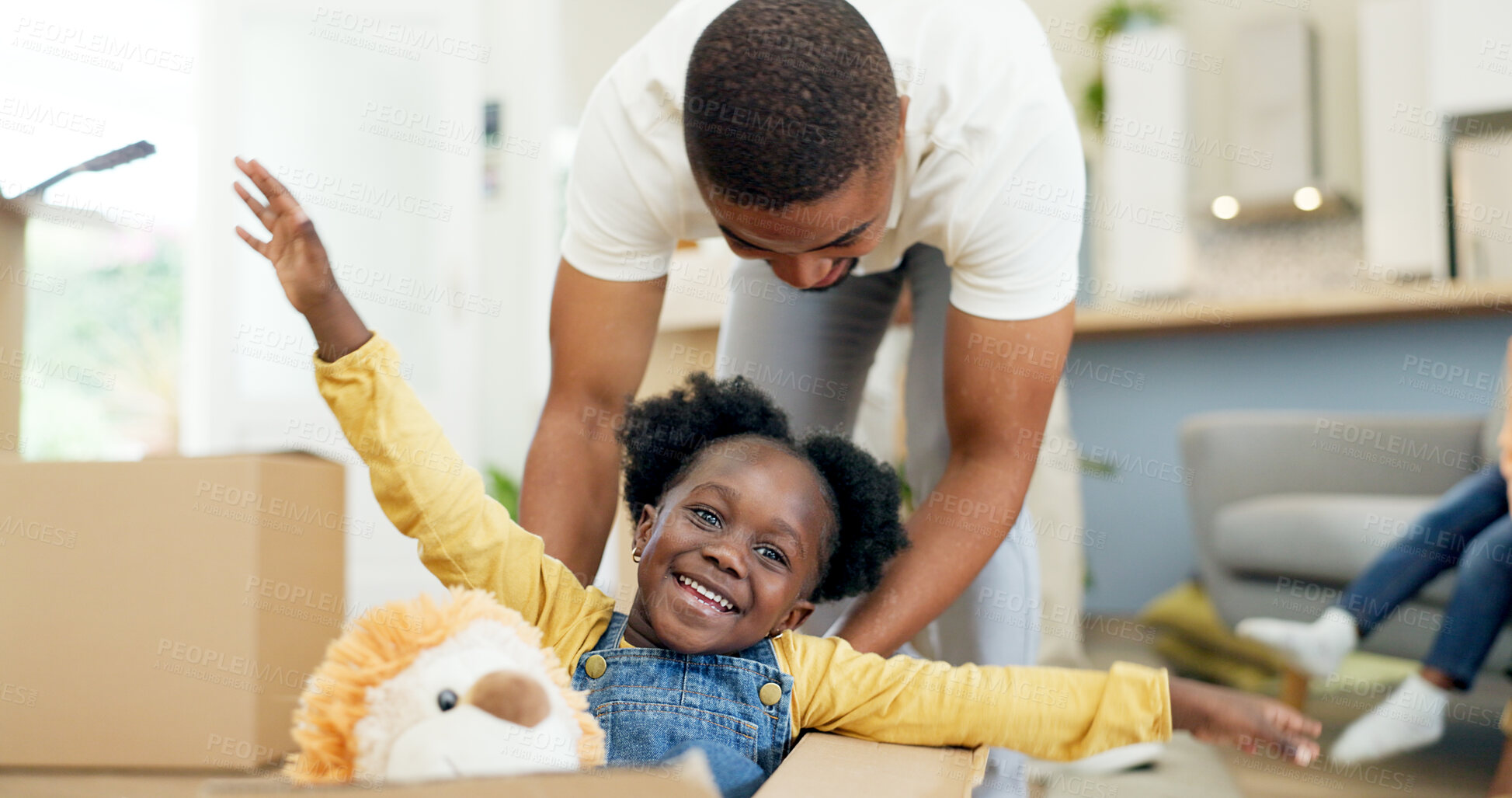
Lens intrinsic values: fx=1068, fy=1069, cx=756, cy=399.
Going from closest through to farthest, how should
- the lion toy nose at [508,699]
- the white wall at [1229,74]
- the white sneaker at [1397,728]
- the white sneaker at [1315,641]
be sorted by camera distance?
the lion toy nose at [508,699]
the white sneaker at [1397,728]
the white sneaker at [1315,641]
the white wall at [1229,74]

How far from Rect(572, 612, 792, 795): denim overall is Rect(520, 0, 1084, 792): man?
146 millimetres

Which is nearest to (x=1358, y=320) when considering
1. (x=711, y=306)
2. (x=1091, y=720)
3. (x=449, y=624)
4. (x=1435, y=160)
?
(x=1435, y=160)

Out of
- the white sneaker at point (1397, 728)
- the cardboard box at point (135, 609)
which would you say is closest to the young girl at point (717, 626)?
the cardboard box at point (135, 609)

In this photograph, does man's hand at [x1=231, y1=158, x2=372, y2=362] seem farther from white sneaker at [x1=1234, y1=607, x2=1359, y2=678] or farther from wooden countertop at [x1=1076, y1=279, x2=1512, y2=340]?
wooden countertop at [x1=1076, y1=279, x2=1512, y2=340]

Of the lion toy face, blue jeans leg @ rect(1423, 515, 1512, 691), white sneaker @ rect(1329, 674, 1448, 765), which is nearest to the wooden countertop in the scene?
blue jeans leg @ rect(1423, 515, 1512, 691)

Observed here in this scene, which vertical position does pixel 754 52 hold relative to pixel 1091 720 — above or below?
above

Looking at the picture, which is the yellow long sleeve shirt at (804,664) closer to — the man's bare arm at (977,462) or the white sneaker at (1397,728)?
the man's bare arm at (977,462)

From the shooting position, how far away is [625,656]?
0.79 metres

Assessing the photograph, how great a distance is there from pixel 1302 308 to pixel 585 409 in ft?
7.03

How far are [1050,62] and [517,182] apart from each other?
285 centimetres

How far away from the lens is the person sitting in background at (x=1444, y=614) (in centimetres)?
153

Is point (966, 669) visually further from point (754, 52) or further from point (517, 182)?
point (517, 182)

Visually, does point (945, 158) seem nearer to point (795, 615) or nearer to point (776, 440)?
point (776, 440)

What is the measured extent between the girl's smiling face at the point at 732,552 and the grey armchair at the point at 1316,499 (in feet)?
4.58
